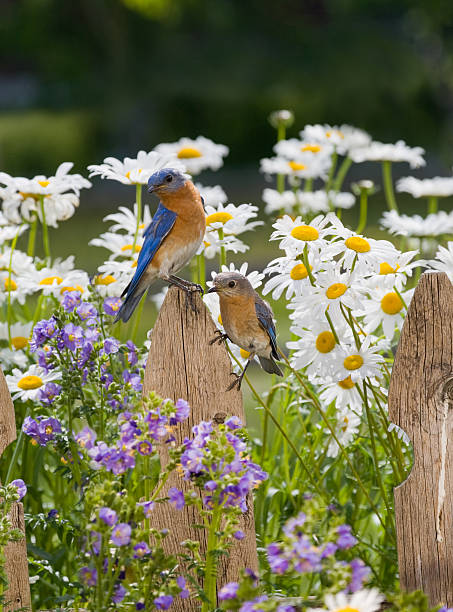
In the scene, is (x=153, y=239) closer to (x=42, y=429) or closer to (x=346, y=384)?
(x=42, y=429)

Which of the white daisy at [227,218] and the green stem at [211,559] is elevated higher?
the white daisy at [227,218]

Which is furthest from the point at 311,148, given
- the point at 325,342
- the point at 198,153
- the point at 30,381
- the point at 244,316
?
the point at 244,316

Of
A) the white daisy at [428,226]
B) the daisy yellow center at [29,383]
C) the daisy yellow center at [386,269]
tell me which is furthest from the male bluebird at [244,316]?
the white daisy at [428,226]

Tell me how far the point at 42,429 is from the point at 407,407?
840mm

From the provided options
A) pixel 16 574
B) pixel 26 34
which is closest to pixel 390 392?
pixel 16 574

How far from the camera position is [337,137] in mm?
3916

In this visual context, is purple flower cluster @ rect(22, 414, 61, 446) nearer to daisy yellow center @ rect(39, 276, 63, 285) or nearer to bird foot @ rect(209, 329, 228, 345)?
bird foot @ rect(209, 329, 228, 345)

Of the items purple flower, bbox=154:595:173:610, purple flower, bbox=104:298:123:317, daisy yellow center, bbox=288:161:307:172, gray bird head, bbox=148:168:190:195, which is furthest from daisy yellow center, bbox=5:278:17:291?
daisy yellow center, bbox=288:161:307:172

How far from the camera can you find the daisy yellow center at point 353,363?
219 cm

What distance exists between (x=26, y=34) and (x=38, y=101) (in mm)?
1682

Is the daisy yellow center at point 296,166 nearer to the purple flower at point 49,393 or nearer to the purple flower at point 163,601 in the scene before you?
the purple flower at point 49,393

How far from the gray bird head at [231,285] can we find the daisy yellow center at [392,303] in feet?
1.52

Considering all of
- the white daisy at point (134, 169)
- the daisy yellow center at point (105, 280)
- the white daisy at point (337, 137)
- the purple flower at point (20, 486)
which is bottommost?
the purple flower at point (20, 486)

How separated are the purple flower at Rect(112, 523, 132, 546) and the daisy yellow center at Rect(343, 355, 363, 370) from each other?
773mm
